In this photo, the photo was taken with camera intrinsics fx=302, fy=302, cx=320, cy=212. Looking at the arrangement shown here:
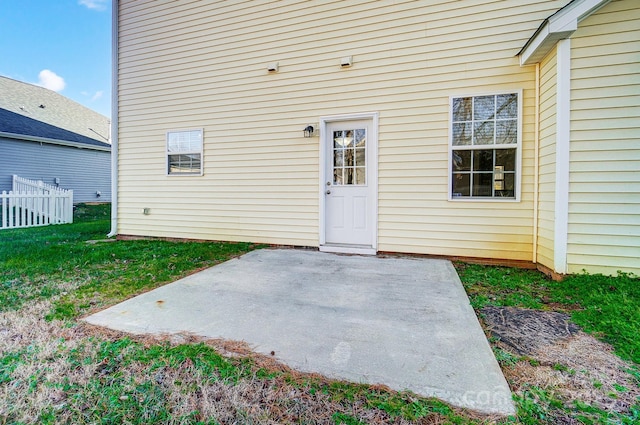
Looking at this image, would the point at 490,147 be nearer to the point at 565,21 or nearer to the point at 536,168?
the point at 536,168

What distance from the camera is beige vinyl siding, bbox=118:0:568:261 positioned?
4238 mm

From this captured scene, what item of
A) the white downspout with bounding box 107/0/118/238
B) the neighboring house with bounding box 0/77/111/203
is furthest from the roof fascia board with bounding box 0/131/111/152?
the white downspout with bounding box 107/0/118/238

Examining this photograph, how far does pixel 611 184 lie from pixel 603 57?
54.9 inches

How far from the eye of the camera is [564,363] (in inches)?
69.8

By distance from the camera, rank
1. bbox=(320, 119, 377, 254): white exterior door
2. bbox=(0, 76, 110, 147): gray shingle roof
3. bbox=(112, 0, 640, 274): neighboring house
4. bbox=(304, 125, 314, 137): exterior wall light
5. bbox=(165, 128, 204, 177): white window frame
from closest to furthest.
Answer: bbox=(112, 0, 640, 274): neighboring house
bbox=(320, 119, 377, 254): white exterior door
bbox=(304, 125, 314, 137): exterior wall light
bbox=(165, 128, 204, 177): white window frame
bbox=(0, 76, 110, 147): gray shingle roof

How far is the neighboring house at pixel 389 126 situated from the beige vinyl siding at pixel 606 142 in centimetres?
1

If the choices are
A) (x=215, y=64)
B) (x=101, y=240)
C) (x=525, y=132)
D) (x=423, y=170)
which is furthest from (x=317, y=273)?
Result: (x=101, y=240)

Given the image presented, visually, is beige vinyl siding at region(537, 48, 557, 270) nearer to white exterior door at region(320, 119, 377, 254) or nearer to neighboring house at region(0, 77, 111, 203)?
white exterior door at region(320, 119, 377, 254)

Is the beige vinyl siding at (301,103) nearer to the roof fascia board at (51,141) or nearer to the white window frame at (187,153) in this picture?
the white window frame at (187,153)

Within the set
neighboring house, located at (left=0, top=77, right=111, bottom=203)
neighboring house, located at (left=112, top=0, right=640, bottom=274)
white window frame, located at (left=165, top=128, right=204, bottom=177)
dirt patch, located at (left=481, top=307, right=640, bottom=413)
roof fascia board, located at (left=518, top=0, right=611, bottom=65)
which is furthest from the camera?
neighboring house, located at (left=0, top=77, right=111, bottom=203)

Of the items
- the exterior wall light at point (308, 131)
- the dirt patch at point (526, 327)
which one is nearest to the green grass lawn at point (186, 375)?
the dirt patch at point (526, 327)

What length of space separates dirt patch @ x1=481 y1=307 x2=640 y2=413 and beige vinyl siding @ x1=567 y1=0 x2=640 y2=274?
1.49 metres

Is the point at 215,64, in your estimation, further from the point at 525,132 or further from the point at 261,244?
the point at 525,132

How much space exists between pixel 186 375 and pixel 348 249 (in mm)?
3492
